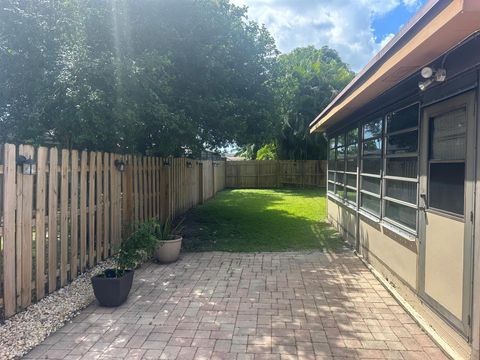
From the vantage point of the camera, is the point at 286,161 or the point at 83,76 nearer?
the point at 83,76

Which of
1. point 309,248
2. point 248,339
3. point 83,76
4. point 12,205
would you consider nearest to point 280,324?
point 248,339

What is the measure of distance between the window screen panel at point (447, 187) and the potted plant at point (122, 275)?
11.2 ft

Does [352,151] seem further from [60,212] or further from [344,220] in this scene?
[60,212]

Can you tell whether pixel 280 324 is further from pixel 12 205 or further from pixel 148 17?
pixel 148 17

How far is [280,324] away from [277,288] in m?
1.10

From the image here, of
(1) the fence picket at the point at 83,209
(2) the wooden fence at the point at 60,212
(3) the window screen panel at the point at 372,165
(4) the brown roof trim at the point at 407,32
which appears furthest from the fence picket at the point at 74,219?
(3) the window screen panel at the point at 372,165

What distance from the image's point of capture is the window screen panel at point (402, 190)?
161 inches

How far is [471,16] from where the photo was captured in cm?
207

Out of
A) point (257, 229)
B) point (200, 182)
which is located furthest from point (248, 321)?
point (200, 182)

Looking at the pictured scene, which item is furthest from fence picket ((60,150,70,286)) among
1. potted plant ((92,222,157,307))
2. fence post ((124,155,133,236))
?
fence post ((124,155,133,236))

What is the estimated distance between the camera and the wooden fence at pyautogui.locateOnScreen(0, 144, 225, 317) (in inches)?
139

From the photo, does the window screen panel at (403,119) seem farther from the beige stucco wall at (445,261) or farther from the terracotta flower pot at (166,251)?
the terracotta flower pot at (166,251)

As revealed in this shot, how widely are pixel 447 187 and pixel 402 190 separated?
124 cm

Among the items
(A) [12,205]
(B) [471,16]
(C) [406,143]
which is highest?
(B) [471,16]
